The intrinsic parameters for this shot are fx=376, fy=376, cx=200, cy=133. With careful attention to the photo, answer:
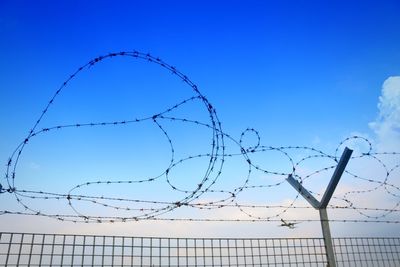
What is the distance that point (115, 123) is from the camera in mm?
6105

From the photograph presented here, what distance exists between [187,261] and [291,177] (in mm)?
2909

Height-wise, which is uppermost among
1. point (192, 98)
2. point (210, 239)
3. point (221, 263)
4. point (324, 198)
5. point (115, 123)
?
point (192, 98)

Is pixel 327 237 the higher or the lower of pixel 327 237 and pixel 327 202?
the lower

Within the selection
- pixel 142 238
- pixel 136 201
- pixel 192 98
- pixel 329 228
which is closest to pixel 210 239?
pixel 142 238

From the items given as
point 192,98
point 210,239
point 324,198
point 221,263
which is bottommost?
point 221,263

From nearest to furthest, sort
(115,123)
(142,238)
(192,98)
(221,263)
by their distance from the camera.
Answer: (115,123) → (192,98) → (142,238) → (221,263)

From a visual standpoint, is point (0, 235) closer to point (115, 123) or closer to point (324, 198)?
point (115, 123)

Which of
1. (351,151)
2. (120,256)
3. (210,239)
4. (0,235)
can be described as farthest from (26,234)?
(351,151)

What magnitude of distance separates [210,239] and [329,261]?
2671 millimetres

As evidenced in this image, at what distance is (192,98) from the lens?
6559 mm

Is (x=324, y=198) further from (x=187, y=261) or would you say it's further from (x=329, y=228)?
(x=187, y=261)

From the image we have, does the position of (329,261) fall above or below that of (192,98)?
below

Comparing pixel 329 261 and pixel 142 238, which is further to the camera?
pixel 329 261

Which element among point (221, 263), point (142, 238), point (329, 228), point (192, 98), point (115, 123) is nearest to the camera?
point (115, 123)
